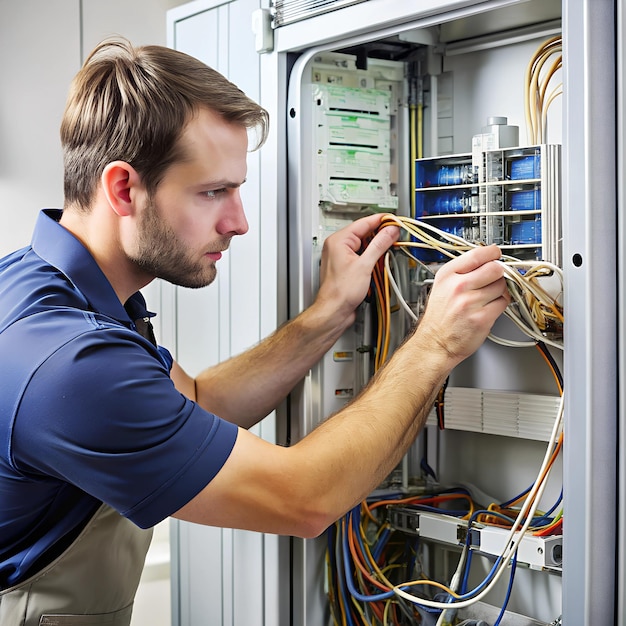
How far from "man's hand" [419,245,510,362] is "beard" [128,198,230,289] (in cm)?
39

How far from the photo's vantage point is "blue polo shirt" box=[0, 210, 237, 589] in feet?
3.83

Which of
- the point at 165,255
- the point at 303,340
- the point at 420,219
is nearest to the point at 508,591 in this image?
the point at 303,340

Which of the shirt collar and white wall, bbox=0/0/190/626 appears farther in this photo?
white wall, bbox=0/0/190/626

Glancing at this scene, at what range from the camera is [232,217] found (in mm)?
1496

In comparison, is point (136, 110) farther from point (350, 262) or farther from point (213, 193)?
point (350, 262)

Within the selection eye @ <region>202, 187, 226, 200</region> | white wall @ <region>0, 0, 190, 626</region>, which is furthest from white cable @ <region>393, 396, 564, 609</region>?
white wall @ <region>0, 0, 190, 626</region>

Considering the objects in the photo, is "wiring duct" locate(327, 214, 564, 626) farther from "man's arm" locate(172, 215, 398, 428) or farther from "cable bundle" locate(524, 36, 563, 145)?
"cable bundle" locate(524, 36, 563, 145)

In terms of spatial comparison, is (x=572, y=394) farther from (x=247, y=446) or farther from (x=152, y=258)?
(x=152, y=258)

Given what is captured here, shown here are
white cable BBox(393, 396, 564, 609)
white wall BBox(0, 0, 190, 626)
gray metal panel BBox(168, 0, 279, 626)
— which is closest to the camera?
white cable BBox(393, 396, 564, 609)

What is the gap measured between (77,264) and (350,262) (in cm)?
53

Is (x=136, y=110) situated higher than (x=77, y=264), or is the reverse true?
(x=136, y=110)

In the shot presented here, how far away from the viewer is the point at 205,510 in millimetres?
1232

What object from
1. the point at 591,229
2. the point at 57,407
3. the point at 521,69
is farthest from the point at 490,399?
the point at 57,407

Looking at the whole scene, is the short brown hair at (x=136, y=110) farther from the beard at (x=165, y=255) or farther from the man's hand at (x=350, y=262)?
the man's hand at (x=350, y=262)
